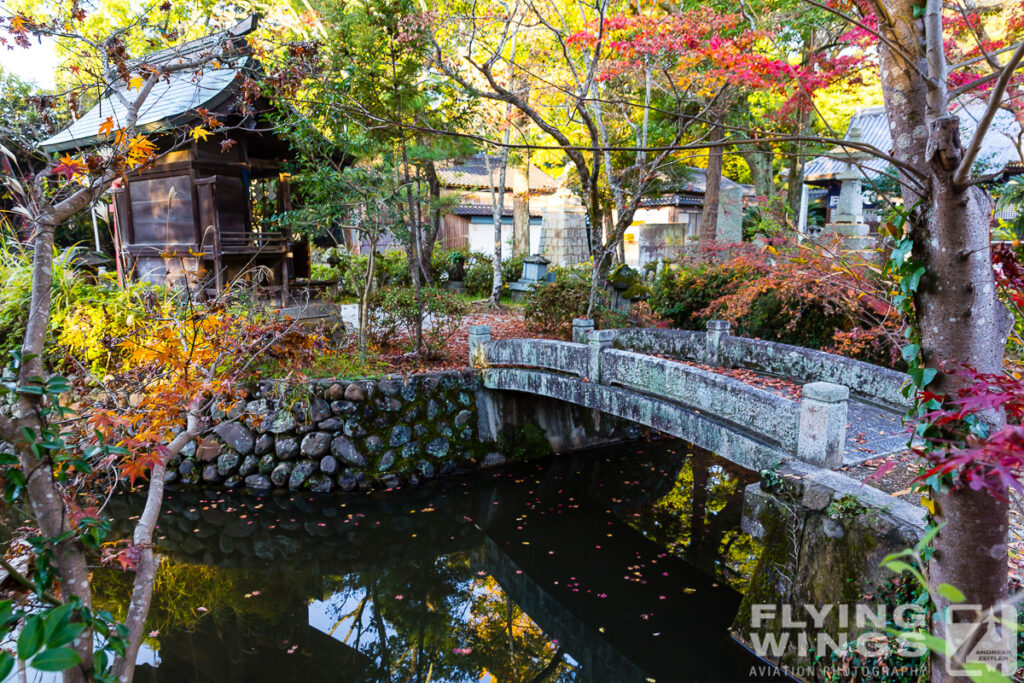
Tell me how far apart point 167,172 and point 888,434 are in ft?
40.9

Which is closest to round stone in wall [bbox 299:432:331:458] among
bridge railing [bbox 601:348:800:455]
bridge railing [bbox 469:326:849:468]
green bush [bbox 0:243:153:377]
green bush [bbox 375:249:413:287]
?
green bush [bbox 0:243:153:377]

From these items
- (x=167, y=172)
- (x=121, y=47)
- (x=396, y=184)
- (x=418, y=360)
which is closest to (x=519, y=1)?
(x=396, y=184)

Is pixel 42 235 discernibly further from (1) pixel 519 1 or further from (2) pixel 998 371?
(1) pixel 519 1

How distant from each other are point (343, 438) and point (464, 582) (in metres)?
3.36

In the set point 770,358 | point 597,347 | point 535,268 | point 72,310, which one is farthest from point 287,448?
point 535,268

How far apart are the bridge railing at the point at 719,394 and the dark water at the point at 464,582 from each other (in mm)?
2072

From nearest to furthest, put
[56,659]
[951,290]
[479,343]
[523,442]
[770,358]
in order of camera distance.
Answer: [56,659]
[951,290]
[770,358]
[479,343]
[523,442]

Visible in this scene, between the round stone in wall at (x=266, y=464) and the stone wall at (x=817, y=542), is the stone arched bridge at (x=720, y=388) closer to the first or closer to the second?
the stone wall at (x=817, y=542)

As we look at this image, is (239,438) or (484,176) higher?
(484,176)

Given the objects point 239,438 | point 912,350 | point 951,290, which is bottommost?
point 239,438

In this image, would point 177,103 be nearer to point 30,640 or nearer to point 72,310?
point 72,310

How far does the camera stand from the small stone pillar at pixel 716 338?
8.99m

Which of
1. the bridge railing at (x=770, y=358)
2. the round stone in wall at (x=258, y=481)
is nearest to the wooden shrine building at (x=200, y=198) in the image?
the round stone in wall at (x=258, y=481)

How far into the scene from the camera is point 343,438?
9648 millimetres
